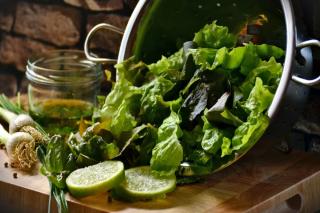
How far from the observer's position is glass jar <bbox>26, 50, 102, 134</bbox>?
1603 mm

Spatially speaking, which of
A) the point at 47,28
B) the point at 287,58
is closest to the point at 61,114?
the point at 47,28

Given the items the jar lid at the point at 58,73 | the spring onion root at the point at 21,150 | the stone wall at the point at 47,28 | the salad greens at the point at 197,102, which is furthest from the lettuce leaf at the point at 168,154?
the stone wall at the point at 47,28

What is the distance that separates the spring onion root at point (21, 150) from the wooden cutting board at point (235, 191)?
20 millimetres

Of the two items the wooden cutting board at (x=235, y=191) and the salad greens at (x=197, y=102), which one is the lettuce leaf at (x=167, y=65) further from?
the wooden cutting board at (x=235, y=191)

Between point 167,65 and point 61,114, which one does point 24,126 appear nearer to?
point 61,114

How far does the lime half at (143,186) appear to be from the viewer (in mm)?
1230

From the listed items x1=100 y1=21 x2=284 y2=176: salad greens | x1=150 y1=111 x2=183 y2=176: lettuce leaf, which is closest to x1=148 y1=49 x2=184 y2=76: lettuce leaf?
x1=100 y1=21 x2=284 y2=176: salad greens

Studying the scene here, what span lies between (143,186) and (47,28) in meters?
0.86

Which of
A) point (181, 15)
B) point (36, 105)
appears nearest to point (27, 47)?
point (36, 105)

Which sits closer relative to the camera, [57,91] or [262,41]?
[262,41]

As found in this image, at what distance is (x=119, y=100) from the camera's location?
1420 mm

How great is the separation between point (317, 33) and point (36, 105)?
0.61 metres

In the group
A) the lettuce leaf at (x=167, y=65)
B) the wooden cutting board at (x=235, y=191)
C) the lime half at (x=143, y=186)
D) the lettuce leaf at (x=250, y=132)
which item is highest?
the lettuce leaf at (x=167, y=65)

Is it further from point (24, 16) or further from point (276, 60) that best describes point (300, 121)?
point (24, 16)
